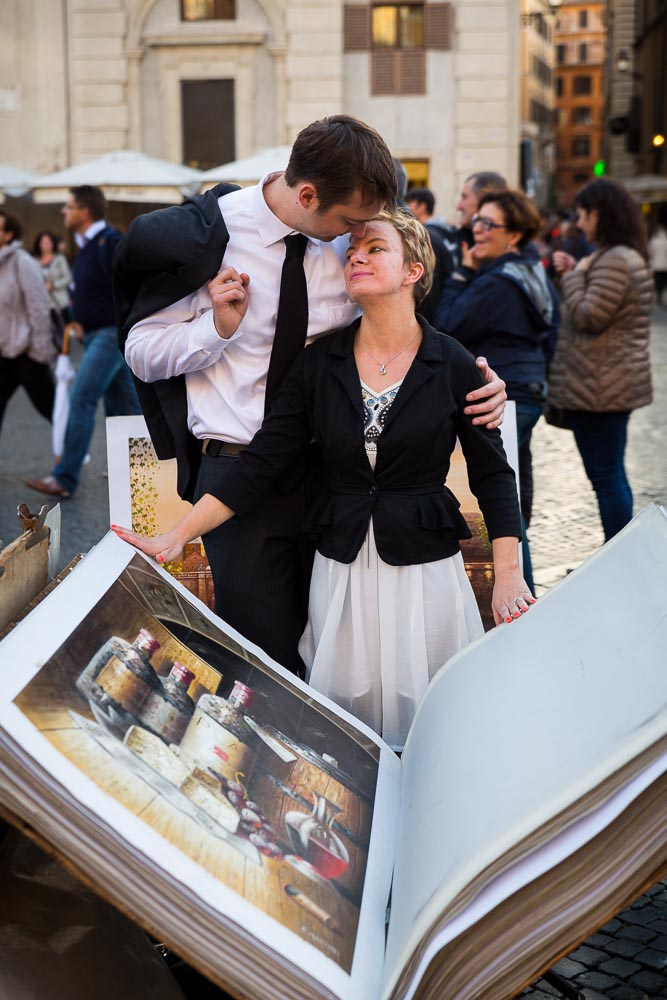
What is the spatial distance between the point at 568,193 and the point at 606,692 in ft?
314

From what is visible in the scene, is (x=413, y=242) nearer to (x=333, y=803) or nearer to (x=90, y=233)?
(x=333, y=803)

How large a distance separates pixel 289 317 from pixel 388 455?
37cm

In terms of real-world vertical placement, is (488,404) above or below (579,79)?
below

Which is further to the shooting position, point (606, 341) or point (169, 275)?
point (606, 341)

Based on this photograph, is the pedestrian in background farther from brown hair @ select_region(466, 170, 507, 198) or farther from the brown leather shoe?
brown hair @ select_region(466, 170, 507, 198)

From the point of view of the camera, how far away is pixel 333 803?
1982 millimetres

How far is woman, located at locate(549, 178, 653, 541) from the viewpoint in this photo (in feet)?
17.7

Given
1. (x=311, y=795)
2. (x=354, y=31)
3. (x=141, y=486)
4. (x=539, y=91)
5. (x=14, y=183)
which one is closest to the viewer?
(x=311, y=795)

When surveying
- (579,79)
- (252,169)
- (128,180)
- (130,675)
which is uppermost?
(579,79)

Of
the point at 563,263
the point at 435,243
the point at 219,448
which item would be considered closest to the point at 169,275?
the point at 219,448

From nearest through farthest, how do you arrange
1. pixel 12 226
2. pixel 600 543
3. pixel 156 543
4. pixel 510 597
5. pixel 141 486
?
pixel 156 543 < pixel 510 597 < pixel 141 486 < pixel 600 543 < pixel 12 226

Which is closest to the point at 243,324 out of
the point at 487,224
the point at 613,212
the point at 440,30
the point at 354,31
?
the point at 487,224

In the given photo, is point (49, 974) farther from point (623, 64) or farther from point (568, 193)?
point (568, 193)

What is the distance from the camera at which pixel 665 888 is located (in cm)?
287
